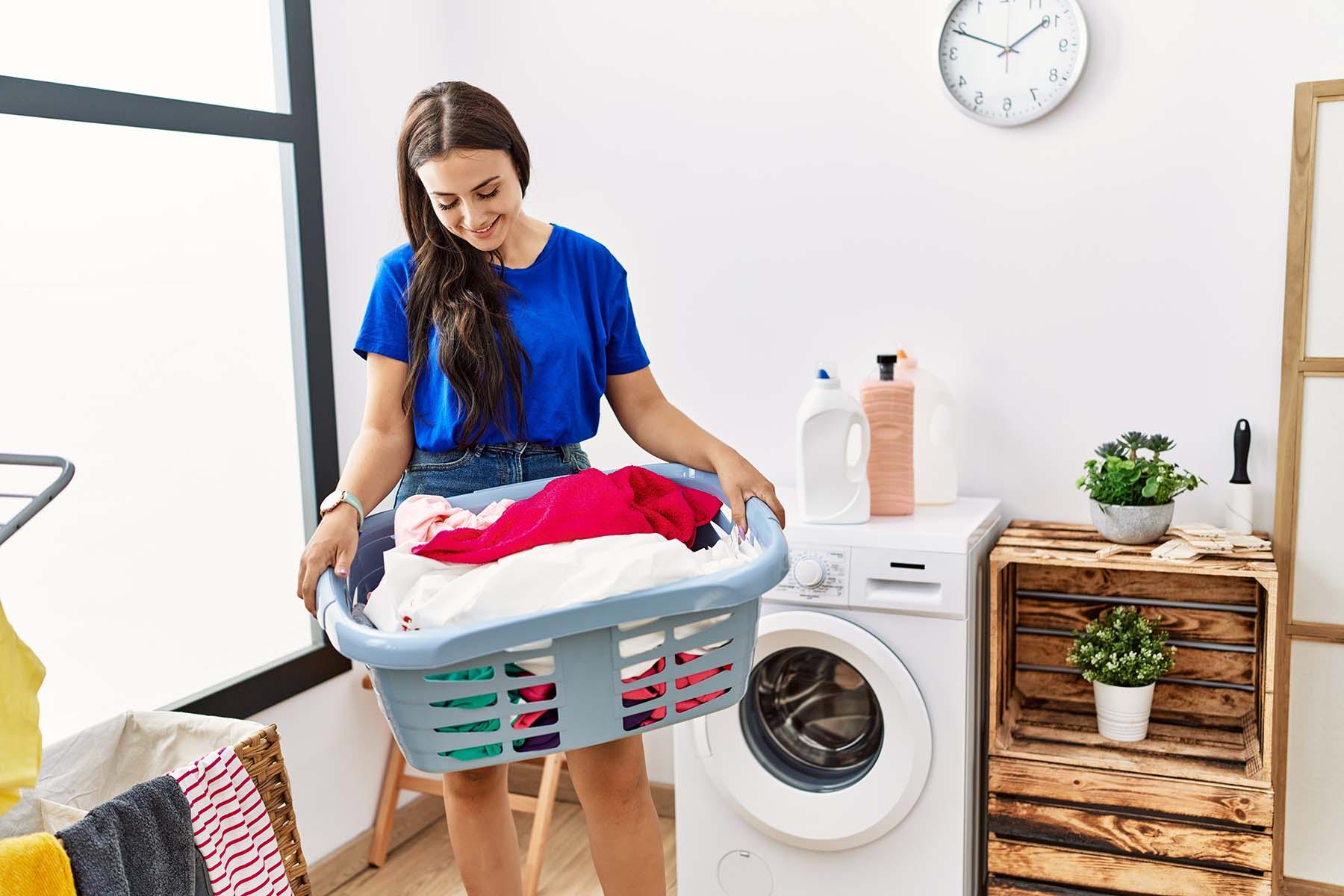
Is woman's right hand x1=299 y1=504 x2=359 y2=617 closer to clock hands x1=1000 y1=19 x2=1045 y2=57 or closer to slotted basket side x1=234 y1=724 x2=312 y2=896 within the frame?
slotted basket side x1=234 y1=724 x2=312 y2=896

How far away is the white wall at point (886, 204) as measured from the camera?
232cm

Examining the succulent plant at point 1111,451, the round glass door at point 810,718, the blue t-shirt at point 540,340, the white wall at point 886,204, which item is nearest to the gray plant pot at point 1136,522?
the succulent plant at point 1111,451

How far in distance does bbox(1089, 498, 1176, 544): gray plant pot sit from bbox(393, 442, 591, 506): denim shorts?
120cm

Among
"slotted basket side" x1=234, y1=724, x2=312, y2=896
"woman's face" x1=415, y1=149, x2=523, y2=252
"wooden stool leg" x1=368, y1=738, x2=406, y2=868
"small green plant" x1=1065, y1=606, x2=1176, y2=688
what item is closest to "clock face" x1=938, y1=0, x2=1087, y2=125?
→ "small green plant" x1=1065, y1=606, x2=1176, y2=688

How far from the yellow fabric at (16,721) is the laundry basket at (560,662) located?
30 cm

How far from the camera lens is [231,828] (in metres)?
1.62

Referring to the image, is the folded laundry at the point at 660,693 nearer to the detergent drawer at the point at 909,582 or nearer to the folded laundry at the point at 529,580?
the folded laundry at the point at 529,580

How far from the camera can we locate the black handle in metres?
2.25

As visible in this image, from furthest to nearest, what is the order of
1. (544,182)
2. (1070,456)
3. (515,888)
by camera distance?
(544,182) → (1070,456) → (515,888)

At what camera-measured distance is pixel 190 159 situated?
90.4 inches

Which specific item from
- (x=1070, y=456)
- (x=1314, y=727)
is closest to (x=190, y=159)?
(x=1070, y=456)

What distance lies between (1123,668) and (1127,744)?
0.50 feet

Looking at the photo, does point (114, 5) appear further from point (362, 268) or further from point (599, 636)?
point (599, 636)

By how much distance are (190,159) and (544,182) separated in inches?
36.6
